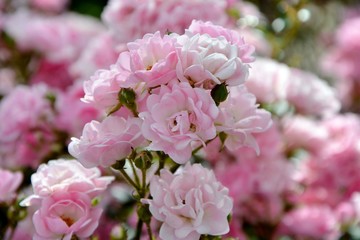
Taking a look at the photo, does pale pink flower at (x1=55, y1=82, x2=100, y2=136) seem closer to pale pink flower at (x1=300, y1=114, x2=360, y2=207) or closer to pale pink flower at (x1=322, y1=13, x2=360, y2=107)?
pale pink flower at (x1=300, y1=114, x2=360, y2=207)

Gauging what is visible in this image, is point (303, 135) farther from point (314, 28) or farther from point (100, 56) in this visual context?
point (314, 28)

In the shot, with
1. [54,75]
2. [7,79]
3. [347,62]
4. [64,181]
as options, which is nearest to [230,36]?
[64,181]

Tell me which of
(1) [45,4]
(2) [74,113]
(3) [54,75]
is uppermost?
(2) [74,113]

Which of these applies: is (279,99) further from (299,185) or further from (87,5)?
(87,5)

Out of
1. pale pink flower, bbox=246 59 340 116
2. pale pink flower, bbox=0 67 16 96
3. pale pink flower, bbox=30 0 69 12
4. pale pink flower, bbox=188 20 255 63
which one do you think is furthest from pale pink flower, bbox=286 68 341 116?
pale pink flower, bbox=30 0 69 12

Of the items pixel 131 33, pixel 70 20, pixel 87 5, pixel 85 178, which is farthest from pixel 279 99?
pixel 87 5

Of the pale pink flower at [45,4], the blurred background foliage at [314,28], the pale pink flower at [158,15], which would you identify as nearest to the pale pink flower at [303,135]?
the pale pink flower at [158,15]
